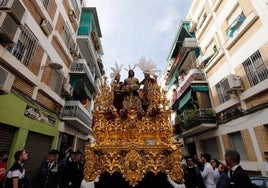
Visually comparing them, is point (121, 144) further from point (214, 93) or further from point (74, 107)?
point (214, 93)

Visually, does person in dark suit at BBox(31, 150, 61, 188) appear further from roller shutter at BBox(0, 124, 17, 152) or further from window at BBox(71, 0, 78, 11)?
window at BBox(71, 0, 78, 11)

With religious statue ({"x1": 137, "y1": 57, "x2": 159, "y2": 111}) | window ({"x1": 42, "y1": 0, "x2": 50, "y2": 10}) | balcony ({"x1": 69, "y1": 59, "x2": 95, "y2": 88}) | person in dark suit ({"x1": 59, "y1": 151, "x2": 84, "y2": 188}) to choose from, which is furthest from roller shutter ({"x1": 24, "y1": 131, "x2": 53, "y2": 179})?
window ({"x1": 42, "y1": 0, "x2": 50, "y2": 10})

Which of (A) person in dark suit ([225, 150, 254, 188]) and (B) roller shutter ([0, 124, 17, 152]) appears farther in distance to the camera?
(B) roller shutter ([0, 124, 17, 152])

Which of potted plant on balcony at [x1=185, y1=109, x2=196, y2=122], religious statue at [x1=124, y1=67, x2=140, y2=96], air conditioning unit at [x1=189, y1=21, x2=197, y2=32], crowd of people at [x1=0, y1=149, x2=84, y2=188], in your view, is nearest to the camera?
crowd of people at [x1=0, y1=149, x2=84, y2=188]

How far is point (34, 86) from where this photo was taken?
7.98 meters

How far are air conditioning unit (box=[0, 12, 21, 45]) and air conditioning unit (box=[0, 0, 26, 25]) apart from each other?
0.45 feet

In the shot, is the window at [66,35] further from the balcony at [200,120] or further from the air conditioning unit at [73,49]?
the balcony at [200,120]

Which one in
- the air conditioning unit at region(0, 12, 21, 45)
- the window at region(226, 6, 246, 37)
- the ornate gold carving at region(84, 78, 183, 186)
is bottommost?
the ornate gold carving at region(84, 78, 183, 186)

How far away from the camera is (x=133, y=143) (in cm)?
343

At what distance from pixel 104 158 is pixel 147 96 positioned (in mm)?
1906

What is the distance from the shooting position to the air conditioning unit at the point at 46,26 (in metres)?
8.63

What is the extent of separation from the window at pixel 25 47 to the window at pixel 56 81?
2.28m

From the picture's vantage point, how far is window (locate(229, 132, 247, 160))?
9.31 meters

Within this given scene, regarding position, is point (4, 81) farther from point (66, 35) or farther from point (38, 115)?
point (66, 35)
